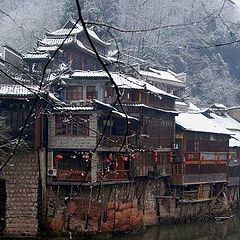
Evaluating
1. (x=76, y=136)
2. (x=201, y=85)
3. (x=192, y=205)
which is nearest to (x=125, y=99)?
(x=76, y=136)

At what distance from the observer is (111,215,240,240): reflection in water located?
26.6 metres

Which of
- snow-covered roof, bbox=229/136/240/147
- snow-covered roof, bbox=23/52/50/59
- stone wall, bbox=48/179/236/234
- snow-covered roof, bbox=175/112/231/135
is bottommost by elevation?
stone wall, bbox=48/179/236/234

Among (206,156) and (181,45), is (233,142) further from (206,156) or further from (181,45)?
(181,45)

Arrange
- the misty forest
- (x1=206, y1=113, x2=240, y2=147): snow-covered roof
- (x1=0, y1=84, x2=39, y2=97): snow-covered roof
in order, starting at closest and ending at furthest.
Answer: (x1=0, y1=84, x2=39, y2=97): snow-covered roof
(x1=206, y1=113, x2=240, y2=147): snow-covered roof
the misty forest

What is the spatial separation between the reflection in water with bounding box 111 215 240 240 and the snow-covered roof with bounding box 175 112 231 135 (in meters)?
6.23

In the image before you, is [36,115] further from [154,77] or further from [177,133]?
[154,77]

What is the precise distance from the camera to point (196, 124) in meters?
34.9

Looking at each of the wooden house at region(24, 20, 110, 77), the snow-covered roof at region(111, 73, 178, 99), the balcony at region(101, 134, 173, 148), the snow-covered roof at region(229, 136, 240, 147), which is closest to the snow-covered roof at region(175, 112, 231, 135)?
the balcony at region(101, 134, 173, 148)

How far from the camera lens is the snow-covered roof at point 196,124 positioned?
33.2 meters

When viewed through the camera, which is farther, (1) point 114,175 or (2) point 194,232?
(2) point 194,232

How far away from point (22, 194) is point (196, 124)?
613 inches

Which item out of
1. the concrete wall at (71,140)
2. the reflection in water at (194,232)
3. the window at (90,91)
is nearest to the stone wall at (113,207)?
the reflection in water at (194,232)

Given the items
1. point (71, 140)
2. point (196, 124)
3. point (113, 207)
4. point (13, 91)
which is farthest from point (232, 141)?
point (13, 91)

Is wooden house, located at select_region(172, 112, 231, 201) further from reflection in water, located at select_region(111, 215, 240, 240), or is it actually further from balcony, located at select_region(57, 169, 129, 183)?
balcony, located at select_region(57, 169, 129, 183)
